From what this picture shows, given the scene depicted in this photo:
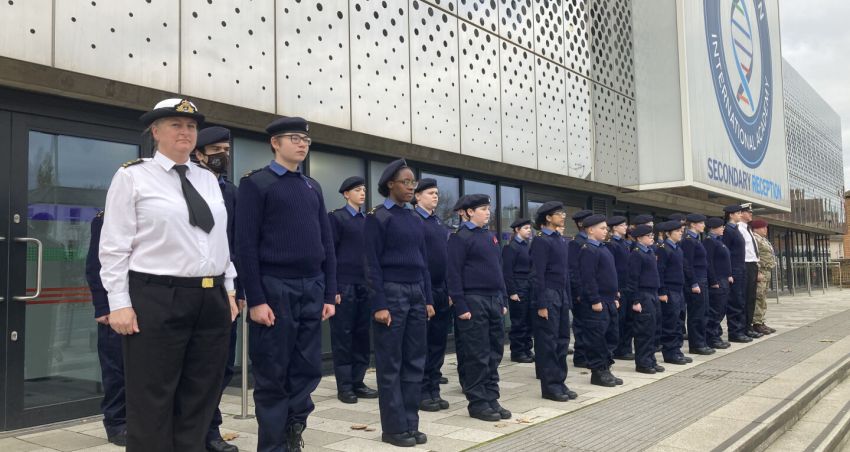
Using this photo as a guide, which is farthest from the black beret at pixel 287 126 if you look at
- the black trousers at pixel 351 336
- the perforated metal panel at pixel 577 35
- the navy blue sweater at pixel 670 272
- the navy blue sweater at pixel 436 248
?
the perforated metal panel at pixel 577 35

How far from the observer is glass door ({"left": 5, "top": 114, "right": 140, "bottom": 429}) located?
16.9ft

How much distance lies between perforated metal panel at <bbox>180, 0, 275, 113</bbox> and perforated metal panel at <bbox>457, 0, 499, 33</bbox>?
11.9 ft

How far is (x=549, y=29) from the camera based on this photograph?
1157cm

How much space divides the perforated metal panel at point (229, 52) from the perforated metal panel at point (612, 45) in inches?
320

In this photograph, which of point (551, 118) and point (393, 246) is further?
point (551, 118)

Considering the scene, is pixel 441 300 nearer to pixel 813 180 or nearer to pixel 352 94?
pixel 352 94

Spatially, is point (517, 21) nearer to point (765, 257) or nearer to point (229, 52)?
point (229, 52)

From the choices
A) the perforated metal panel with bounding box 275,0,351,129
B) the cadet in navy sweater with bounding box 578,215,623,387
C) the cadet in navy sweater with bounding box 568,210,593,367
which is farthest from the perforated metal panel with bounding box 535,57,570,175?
the perforated metal panel with bounding box 275,0,351,129

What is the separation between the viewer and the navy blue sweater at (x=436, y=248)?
6301 millimetres

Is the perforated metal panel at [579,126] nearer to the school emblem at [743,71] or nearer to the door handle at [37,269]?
the school emblem at [743,71]

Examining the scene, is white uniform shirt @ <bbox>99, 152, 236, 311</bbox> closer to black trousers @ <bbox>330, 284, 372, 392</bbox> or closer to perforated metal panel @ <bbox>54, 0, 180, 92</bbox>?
perforated metal panel @ <bbox>54, 0, 180, 92</bbox>

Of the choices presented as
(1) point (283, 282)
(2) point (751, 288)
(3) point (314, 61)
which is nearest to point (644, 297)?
(2) point (751, 288)

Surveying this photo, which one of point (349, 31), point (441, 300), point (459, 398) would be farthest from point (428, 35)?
point (459, 398)

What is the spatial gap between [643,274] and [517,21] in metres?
4.89
